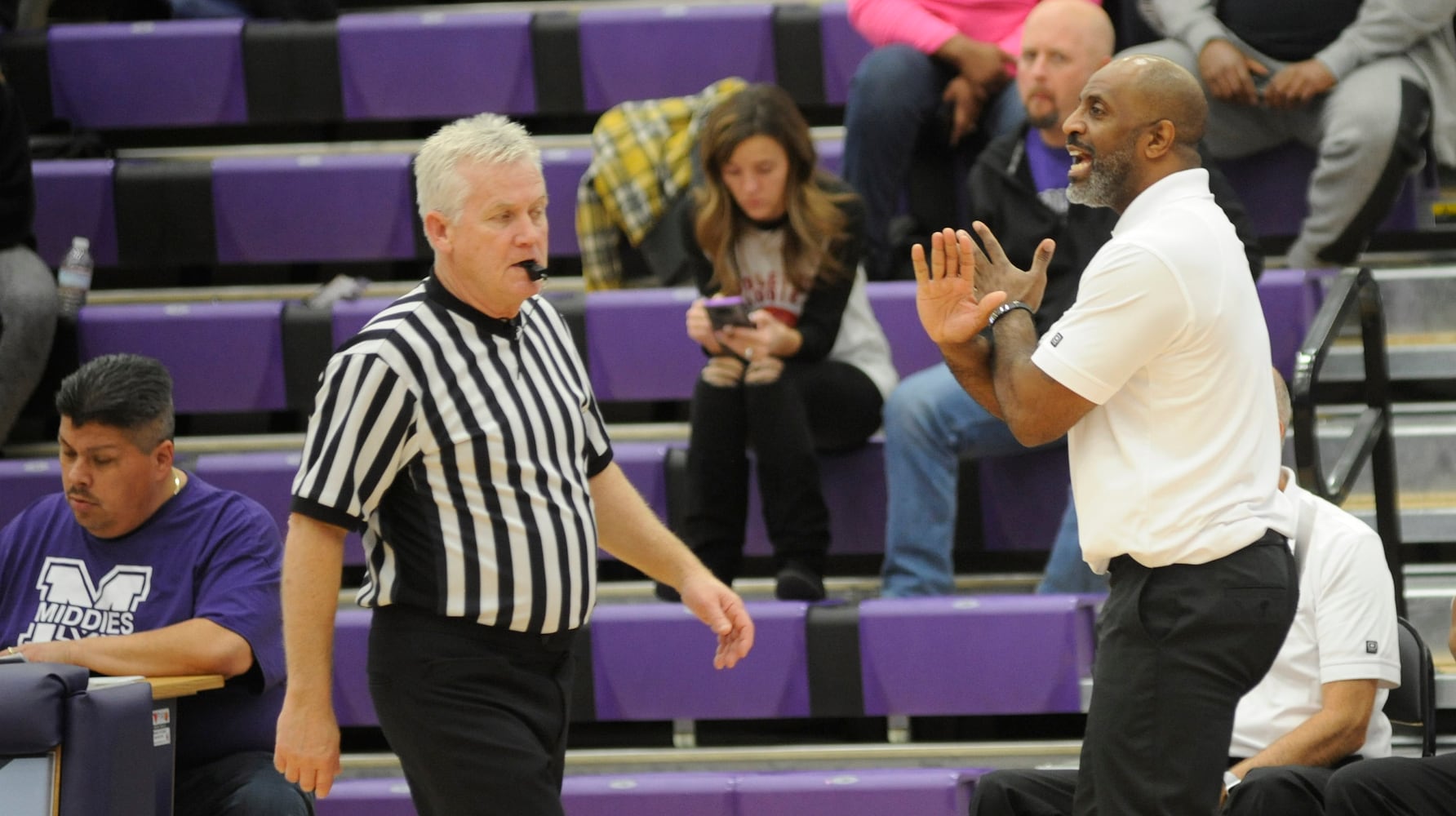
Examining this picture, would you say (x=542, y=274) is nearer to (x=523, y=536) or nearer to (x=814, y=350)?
(x=523, y=536)

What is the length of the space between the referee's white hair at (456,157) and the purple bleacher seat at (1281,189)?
2.72m

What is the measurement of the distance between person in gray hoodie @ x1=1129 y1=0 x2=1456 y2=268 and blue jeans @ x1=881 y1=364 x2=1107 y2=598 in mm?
1113

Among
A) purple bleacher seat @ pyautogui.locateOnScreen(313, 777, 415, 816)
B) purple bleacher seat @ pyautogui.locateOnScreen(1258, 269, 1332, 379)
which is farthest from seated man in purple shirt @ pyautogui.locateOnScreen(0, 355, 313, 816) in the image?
purple bleacher seat @ pyautogui.locateOnScreen(1258, 269, 1332, 379)

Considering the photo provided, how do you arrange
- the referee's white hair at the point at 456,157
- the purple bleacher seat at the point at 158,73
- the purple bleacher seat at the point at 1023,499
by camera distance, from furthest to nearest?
the purple bleacher seat at the point at 158,73 < the purple bleacher seat at the point at 1023,499 < the referee's white hair at the point at 456,157

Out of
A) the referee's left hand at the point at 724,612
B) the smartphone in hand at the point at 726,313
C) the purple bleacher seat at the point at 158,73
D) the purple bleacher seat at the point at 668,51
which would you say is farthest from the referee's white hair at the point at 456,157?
the purple bleacher seat at the point at 158,73

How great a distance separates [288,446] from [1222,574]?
290 cm

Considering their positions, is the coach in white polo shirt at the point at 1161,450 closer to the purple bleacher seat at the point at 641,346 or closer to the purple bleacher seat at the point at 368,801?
the purple bleacher seat at the point at 368,801

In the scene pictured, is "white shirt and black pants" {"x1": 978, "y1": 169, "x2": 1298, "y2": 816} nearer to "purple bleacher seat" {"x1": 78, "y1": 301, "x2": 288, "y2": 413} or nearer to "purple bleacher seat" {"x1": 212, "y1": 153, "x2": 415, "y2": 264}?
"purple bleacher seat" {"x1": 78, "y1": 301, "x2": 288, "y2": 413}

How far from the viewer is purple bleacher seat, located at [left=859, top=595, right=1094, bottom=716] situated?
349cm

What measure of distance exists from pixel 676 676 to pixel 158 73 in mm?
2584

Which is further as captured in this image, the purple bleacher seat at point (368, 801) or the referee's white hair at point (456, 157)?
the purple bleacher seat at point (368, 801)

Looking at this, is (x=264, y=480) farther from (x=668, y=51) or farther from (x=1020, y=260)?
(x=1020, y=260)

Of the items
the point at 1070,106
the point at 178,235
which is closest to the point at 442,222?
the point at 1070,106

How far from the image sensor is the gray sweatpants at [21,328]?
4184 mm
